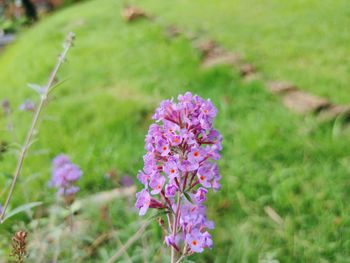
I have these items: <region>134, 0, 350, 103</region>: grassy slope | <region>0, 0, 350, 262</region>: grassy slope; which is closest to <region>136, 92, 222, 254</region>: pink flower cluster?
<region>0, 0, 350, 262</region>: grassy slope

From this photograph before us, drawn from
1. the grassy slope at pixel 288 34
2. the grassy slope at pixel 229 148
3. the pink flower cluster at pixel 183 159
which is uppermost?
the pink flower cluster at pixel 183 159

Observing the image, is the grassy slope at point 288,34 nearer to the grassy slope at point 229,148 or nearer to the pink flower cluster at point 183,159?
the grassy slope at point 229,148

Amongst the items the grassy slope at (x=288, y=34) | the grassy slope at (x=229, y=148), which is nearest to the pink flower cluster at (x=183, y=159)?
the grassy slope at (x=229, y=148)

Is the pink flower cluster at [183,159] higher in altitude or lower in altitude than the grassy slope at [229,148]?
higher

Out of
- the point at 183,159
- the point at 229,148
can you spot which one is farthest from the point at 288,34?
the point at 183,159

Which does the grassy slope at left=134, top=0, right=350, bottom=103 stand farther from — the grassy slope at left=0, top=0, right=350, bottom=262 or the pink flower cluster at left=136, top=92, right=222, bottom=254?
the pink flower cluster at left=136, top=92, right=222, bottom=254

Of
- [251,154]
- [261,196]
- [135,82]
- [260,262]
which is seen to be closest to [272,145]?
[251,154]
